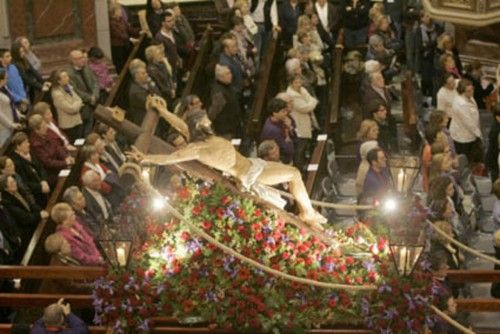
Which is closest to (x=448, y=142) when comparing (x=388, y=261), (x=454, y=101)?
(x=454, y=101)

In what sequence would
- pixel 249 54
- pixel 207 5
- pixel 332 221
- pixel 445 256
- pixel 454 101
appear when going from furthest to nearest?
pixel 207 5 < pixel 249 54 < pixel 454 101 < pixel 332 221 < pixel 445 256

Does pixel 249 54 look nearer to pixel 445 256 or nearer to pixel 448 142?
pixel 448 142

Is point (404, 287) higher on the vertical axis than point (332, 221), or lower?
higher

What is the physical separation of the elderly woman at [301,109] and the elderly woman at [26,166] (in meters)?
3.15

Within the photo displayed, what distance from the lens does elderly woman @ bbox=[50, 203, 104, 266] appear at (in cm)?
1512

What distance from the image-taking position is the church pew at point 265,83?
60.5 feet

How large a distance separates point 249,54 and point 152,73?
167cm

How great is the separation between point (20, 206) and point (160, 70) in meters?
3.76

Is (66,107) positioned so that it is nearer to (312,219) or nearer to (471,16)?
(471,16)

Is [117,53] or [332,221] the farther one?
[117,53]

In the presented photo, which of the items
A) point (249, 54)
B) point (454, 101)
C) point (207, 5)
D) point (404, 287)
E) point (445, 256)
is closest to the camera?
point (404, 287)

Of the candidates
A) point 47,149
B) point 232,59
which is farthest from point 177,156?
point 232,59

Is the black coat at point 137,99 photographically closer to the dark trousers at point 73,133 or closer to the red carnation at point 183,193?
the dark trousers at point 73,133

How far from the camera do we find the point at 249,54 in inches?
802
